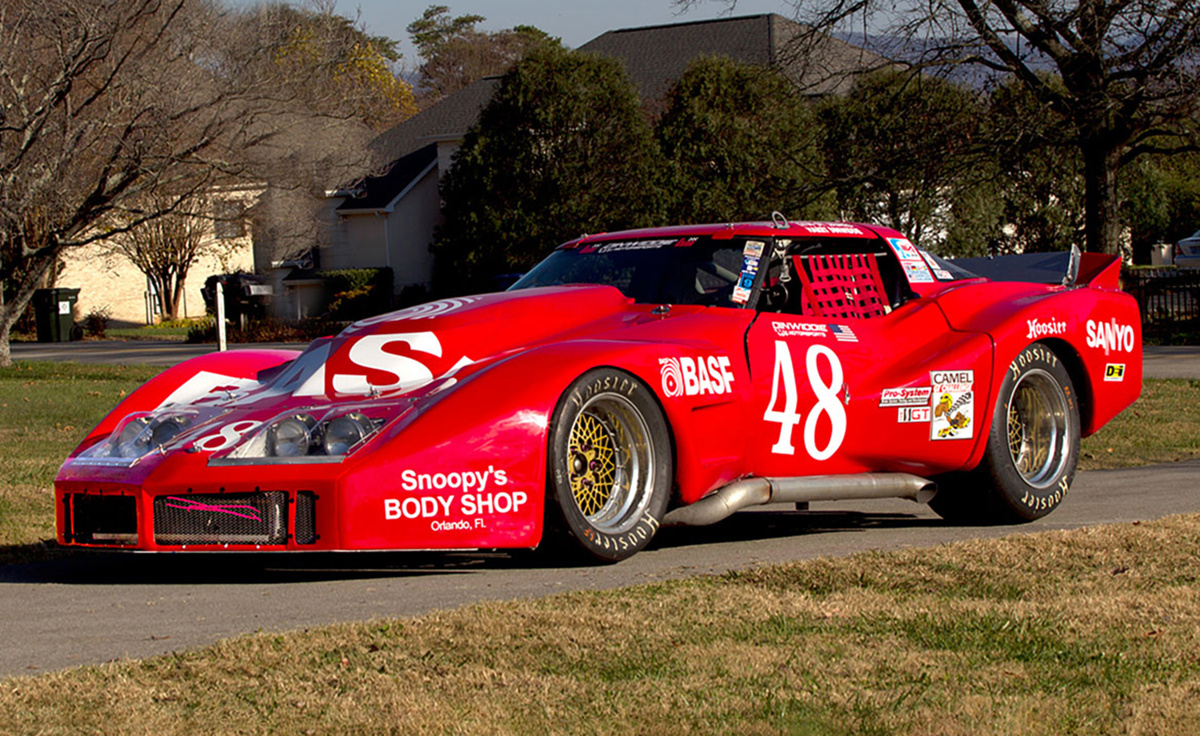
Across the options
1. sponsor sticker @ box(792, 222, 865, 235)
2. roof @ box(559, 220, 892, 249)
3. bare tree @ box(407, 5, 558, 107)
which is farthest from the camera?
bare tree @ box(407, 5, 558, 107)

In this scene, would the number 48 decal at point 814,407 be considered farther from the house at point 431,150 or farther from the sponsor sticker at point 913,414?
the house at point 431,150

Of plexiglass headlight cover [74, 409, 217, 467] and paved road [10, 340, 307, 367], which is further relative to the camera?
paved road [10, 340, 307, 367]

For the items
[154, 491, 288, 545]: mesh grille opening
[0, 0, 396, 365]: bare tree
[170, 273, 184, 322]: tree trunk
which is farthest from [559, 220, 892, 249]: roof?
[170, 273, 184, 322]: tree trunk

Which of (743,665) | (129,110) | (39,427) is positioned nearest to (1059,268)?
(743,665)

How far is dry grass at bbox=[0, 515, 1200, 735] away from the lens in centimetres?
367

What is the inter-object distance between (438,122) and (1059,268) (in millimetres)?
38091

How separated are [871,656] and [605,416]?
2.06 meters

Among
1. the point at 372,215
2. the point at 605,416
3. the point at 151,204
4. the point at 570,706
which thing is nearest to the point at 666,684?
the point at 570,706

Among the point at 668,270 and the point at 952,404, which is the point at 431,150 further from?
the point at 952,404

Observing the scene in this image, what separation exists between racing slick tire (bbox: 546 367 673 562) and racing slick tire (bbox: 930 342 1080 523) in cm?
207

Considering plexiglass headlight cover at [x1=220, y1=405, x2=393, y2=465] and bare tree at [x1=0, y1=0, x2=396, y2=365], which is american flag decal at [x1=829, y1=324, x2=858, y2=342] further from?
bare tree at [x1=0, y1=0, x2=396, y2=365]

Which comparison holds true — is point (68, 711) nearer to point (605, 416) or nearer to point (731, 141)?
point (605, 416)

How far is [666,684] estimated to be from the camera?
397cm

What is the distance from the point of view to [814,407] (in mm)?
6703
